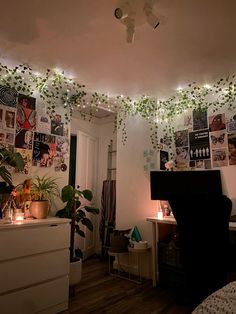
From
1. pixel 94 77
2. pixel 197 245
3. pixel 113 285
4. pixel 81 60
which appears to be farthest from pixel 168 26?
pixel 113 285

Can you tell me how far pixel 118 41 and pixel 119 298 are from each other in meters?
2.70

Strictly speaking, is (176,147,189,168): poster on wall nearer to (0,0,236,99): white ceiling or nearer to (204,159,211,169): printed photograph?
(204,159,211,169): printed photograph

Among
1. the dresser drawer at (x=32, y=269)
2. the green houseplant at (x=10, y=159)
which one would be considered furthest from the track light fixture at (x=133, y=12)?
the dresser drawer at (x=32, y=269)

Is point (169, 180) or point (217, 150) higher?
point (217, 150)

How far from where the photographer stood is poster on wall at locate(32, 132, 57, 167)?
2.90m

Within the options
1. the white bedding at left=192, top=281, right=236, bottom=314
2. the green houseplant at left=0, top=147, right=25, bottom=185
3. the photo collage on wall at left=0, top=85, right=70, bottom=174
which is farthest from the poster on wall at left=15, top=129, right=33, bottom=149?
the white bedding at left=192, top=281, right=236, bottom=314

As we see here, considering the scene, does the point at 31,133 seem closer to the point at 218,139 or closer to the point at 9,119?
the point at 9,119

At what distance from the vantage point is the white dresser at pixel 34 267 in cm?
204

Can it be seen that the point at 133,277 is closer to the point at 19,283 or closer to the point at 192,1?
the point at 19,283

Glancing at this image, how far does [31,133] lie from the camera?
2871 mm

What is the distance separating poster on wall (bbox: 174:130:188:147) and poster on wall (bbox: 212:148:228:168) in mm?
450

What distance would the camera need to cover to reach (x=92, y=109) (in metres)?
4.02

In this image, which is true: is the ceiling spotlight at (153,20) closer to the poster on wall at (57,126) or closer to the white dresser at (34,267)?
the poster on wall at (57,126)

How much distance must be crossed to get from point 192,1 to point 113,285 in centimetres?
313
